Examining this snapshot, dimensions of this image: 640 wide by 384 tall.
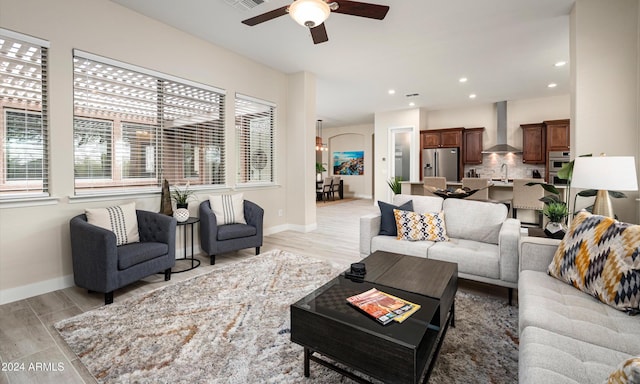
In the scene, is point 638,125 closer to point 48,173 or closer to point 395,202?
point 395,202

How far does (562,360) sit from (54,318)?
131 inches

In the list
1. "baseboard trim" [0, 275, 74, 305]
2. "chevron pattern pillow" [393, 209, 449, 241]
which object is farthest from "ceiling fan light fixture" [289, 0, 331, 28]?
"baseboard trim" [0, 275, 74, 305]

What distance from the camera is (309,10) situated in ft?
7.19

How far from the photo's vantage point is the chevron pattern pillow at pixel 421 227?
310 centimetres

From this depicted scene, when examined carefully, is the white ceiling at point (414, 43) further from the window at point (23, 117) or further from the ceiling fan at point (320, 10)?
the window at point (23, 117)

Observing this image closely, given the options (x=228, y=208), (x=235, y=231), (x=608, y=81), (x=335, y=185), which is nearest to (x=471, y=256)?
(x=608, y=81)

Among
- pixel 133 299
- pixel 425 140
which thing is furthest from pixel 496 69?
pixel 133 299

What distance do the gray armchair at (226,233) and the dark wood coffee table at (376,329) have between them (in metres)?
2.12

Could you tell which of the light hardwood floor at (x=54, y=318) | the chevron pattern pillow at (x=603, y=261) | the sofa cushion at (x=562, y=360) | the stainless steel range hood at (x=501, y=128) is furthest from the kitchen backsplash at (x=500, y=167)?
the sofa cushion at (x=562, y=360)

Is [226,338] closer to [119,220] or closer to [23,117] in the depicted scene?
[119,220]

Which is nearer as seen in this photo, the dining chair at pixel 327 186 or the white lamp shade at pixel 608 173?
the white lamp shade at pixel 608 173

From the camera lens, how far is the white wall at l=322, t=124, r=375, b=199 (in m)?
11.8

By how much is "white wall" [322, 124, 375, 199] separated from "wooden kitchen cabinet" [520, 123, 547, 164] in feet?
17.5

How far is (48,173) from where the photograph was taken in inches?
111
